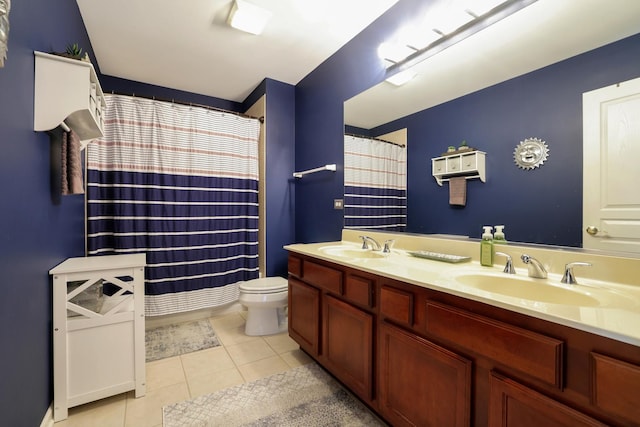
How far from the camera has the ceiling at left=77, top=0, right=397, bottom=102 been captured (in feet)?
6.11

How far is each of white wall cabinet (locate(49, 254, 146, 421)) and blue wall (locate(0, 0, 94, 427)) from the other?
0.05 meters

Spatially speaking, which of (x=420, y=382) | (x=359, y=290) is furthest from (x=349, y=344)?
(x=420, y=382)

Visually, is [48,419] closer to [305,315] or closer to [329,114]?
[305,315]

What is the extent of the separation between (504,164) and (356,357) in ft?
3.89

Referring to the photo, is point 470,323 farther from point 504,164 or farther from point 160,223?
point 160,223

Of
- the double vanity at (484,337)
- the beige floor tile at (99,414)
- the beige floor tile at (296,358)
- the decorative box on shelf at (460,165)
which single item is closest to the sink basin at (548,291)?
the double vanity at (484,337)

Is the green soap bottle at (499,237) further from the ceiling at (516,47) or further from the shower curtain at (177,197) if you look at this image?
the shower curtain at (177,197)

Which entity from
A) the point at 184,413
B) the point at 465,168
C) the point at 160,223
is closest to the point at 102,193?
the point at 160,223

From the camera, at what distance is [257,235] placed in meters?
2.98

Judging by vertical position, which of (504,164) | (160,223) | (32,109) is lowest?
(160,223)

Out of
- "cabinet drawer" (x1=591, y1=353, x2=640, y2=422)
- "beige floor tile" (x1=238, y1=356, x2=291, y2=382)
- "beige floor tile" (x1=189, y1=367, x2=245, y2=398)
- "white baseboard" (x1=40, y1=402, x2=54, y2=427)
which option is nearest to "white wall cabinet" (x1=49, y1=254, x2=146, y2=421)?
"white baseboard" (x1=40, y1=402, x2=54, y2=427)

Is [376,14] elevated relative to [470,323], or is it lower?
elevated

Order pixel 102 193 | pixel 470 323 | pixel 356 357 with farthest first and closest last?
pixel 102 193 → pixel 356 357 → pixel 470 323

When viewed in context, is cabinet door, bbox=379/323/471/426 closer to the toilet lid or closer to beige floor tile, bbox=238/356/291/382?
beige floor tile, bbox=238/356/291/382
